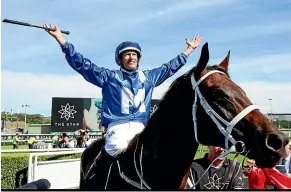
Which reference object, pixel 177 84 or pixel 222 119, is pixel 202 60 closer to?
pixel 177 84

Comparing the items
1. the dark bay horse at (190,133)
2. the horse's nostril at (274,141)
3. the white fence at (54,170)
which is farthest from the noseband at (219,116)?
the white fence at (54,170)

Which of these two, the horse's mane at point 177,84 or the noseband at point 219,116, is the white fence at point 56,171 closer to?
the horse's mane at point 177,84

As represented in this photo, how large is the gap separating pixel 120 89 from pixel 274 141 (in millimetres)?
1537

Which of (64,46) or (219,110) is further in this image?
(64,46)

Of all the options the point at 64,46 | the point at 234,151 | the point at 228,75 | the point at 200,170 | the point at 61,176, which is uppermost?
the point at 64,46

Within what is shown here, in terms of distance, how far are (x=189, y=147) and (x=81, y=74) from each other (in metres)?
1.26

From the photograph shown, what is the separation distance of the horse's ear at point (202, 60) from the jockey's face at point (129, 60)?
33.4 inches

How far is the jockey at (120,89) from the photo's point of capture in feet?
11.4

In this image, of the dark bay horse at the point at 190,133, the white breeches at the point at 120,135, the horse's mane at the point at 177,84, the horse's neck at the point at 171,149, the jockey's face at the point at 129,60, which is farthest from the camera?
the jockey's face at the point at 129,60

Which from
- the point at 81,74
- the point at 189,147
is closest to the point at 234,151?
the point at 189,147

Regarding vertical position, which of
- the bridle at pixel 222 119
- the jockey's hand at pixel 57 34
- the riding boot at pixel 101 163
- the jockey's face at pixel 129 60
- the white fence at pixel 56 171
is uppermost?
the jockey's hand at pixel 57 34

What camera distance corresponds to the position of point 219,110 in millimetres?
2711

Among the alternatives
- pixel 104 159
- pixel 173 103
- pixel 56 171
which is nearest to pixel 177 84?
pixel 173 103

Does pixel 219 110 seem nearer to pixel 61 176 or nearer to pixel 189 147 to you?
pixel 189 147
